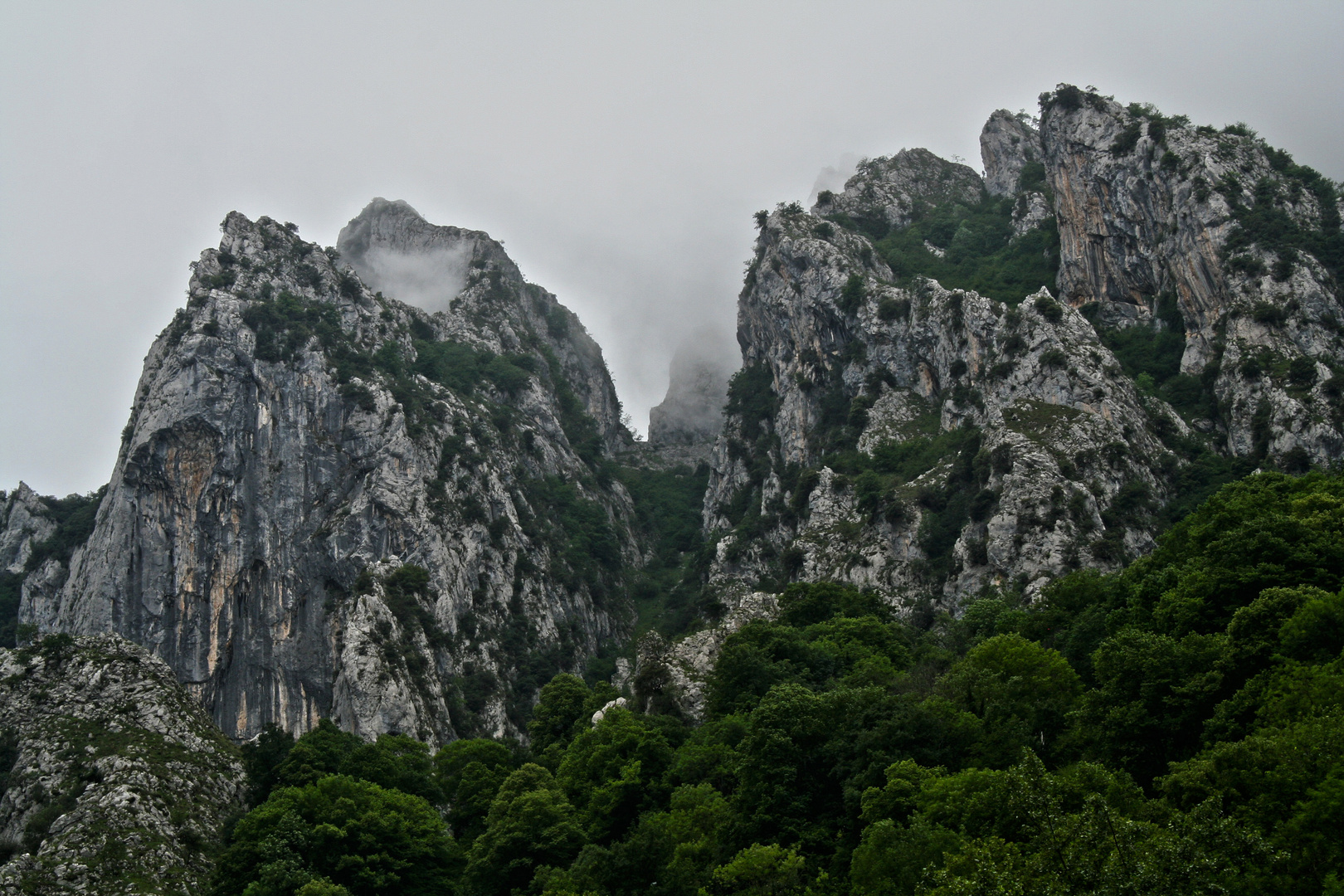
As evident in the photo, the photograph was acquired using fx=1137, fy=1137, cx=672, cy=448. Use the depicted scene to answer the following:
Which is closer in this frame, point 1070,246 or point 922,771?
point 922,771

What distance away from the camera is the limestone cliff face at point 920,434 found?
72938 mm

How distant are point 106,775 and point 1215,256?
258ft

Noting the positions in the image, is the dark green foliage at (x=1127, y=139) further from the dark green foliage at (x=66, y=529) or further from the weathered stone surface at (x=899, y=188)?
the dark green foliage at (x=66, y=529)

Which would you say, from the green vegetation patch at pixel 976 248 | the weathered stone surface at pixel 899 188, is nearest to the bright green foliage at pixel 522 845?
the green vegetation patch at pixel 976 248

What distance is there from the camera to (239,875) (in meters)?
45.9

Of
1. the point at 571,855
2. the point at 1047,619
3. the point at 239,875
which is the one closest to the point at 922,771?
the point at 571,855

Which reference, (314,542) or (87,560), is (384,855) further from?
(87,560)

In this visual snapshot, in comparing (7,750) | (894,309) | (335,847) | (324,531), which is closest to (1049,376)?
(894,309)

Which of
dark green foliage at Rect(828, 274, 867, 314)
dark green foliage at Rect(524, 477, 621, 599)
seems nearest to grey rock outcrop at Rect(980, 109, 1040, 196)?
dark green foliage at Rect(828, 274, 867, 314)

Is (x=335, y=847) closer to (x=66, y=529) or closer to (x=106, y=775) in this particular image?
(x=106, y=775)

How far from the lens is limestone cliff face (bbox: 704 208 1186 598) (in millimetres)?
72938

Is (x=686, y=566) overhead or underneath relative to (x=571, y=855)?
overhead

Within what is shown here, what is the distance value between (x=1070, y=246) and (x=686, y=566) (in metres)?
49.5

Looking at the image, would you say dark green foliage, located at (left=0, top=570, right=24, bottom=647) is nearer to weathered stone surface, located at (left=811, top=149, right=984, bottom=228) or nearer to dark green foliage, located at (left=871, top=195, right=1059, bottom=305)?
dark green foliage, located at (left=871, top=195, right=1059, bottom=305)
